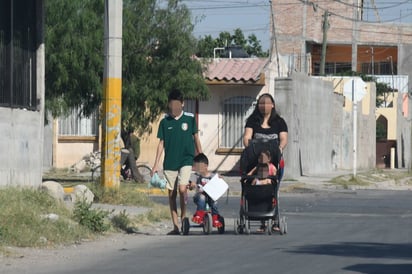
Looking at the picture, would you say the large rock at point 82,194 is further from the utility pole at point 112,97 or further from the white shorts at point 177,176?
the white shorts at point 177,176

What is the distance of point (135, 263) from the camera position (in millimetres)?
11180

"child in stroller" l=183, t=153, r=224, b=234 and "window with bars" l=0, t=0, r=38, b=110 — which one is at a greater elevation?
"window with bars" l=0, t=0, r=38, b=110

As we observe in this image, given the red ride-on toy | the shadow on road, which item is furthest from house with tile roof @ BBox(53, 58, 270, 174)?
the shadow on road

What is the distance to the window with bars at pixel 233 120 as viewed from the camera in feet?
116

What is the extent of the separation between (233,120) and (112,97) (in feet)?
60.5

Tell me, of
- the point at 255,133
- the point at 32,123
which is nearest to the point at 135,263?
the point at 255,133

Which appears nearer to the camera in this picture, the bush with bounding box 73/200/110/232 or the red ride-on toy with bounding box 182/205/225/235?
the bush with bounding box 73/200/110/232

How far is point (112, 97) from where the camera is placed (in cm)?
1727

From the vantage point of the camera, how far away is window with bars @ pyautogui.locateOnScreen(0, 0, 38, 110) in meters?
16.8

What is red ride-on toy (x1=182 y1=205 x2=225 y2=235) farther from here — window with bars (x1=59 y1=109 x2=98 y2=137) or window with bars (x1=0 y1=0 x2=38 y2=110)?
window with bars (x1=59 y1=109 x2=98 y2=137)

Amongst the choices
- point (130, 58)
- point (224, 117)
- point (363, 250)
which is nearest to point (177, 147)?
point (363, 250)

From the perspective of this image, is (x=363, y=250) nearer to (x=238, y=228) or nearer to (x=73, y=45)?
(x=238, y=228)

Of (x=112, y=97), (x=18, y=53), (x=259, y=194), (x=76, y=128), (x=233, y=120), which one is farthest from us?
(x=76, y=128)

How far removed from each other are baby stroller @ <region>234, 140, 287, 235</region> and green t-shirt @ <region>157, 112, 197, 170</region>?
31.3 inches
